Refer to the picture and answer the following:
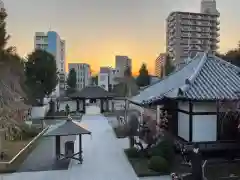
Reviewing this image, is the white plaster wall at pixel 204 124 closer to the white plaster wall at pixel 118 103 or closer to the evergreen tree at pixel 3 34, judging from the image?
the evergreen tree at pixel 3 34

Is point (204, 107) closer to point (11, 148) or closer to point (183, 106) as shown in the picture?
point (183, 106)

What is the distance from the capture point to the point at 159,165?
37.1ft

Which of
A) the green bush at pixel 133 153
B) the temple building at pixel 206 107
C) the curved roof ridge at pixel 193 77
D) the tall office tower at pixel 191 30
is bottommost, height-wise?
the green bush at pixel 133 153

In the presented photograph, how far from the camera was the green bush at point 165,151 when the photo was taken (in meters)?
12.1

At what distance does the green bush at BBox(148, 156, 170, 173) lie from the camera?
1128cm

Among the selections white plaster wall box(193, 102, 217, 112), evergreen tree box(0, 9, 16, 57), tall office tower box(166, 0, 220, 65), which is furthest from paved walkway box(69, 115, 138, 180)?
tall office tower box(166, 0, 220, 65)

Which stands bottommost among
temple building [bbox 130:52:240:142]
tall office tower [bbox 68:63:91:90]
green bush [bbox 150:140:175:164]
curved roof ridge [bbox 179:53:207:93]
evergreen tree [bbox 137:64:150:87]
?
green bush [bbox 150:140:175:164]

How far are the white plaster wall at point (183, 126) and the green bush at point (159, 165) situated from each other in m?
1.80

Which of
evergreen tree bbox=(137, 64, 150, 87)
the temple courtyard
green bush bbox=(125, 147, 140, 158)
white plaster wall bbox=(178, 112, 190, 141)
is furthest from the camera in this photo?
evergreen tree bbox=(137, 64, 150, 87)

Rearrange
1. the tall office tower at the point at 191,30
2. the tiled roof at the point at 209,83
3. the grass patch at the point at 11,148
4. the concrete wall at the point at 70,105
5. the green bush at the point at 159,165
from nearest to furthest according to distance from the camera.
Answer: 1. the green bush at the point at 159,165
2. the tiled roof at the point at 209,83
3. the grass patch at the point at 11,148
4. the concrete wall at the point at 70,105
5. the tall office tower at the point at 191,30

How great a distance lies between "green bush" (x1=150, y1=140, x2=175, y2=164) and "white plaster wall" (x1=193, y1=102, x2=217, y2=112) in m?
1.92

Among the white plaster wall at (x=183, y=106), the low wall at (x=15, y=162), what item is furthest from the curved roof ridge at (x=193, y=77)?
the low wall at (x=15, y=162)

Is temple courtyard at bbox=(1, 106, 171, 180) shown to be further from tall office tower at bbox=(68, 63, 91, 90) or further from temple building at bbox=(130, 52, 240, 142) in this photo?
tall office tower at bbox=(68, 63, 91, 90)

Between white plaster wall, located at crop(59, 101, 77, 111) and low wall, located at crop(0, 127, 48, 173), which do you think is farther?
white plaster wall, located at crop(59, 101, 77, 111)
